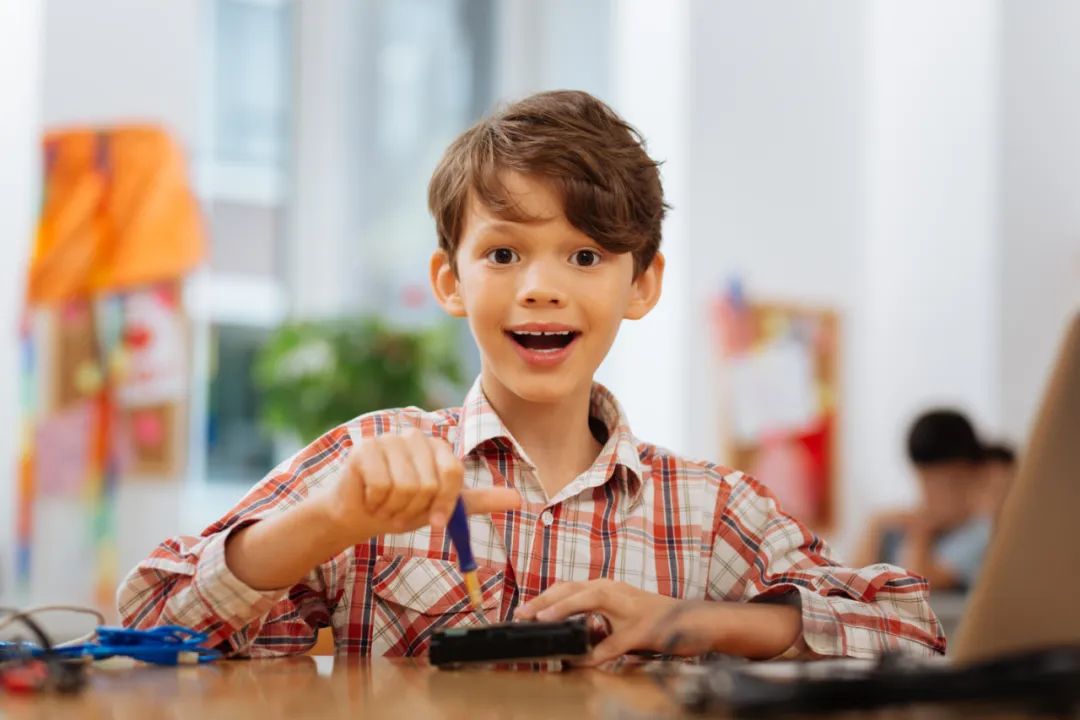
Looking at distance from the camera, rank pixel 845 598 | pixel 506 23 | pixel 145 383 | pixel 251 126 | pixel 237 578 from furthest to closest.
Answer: pixel 506 23 < pixel 251 126 < pixel 145 383 < pixel 845 598 < pixel 237 578

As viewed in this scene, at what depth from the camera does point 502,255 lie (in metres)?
1.21

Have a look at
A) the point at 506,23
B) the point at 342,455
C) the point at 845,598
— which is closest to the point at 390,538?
the point at 342,455

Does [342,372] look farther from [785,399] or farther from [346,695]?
[346,695]

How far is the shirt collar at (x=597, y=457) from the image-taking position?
1232 millimetres

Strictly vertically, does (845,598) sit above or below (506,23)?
below

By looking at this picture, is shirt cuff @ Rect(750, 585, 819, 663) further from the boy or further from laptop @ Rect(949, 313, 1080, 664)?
laptop @ Rect(949, 313, 1080, 664)

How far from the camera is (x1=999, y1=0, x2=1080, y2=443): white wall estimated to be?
449 cm

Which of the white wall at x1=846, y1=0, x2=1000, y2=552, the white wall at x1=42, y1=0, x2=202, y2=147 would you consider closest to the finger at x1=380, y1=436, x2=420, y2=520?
the white wall at x1=42, y1=0, x2=202, y2=147

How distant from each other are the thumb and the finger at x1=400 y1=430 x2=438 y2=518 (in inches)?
1.7

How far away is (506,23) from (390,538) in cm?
398

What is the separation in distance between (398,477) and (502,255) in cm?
40

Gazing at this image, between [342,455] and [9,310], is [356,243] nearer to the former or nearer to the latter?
[9,310]

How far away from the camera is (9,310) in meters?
3.28

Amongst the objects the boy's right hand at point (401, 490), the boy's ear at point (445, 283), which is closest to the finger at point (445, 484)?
the boy's right hand at point (401, 490)
